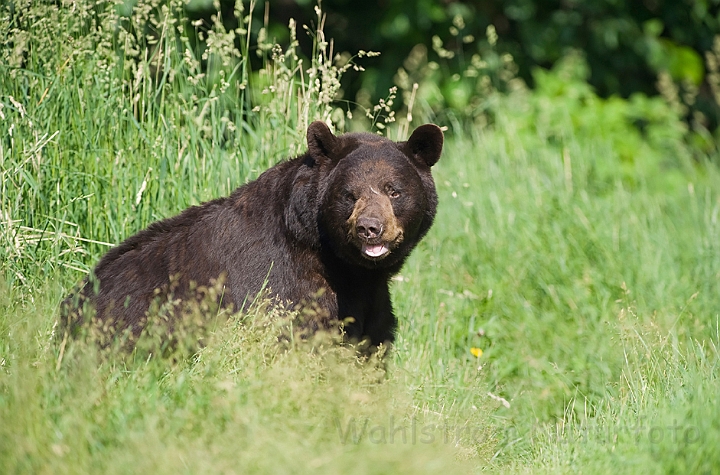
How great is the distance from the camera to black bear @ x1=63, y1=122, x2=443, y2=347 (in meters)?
4.25

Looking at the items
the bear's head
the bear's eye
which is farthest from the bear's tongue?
the bear's eye

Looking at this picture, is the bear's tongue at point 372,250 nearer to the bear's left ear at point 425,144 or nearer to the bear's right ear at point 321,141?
the bear's right ear at point 321,141

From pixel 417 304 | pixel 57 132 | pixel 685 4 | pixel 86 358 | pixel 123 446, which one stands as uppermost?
pixel 685 4

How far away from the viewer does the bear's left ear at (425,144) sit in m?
4.58

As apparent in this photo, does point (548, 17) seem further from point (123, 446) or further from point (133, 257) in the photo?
point (123, 446)

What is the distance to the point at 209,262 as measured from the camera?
4316 millimetres

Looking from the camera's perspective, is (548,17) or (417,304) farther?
(548,17)

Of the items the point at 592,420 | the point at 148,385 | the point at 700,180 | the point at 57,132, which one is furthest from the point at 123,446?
the point at 700,180

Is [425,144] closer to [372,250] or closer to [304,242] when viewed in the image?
[372,250]

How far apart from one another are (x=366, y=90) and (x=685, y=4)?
4.66 metres

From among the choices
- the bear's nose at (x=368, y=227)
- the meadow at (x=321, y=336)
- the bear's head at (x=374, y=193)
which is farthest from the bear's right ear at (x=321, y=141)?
the meadow at (x=321, y=336)

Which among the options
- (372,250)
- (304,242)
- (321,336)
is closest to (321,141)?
(304,242)

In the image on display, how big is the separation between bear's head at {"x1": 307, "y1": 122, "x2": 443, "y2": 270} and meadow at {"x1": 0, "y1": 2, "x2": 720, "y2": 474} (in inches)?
20.9

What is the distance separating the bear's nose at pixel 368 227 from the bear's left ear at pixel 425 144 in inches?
25.4
